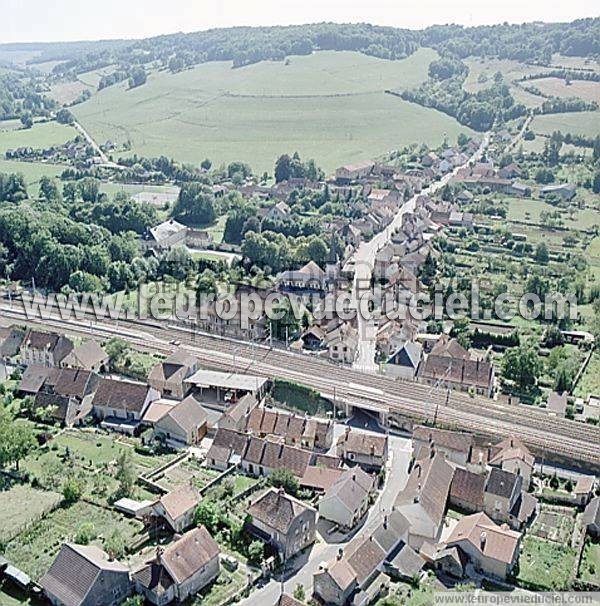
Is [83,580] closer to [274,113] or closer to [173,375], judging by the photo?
[173,375]

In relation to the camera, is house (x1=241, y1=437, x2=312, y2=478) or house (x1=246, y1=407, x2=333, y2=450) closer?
house (x1=241, y1=437, x2=312, y2=478)

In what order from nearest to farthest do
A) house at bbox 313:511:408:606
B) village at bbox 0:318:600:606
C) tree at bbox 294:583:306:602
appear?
house at bbox 313:511:408:606 < tree at bbox 294:583:306:602 < village at bbox 0:318:600:606

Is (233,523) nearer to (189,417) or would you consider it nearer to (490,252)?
(189,417)

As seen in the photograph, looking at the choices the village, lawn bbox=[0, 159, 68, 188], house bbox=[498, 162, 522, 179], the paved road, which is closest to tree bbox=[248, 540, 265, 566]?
the village

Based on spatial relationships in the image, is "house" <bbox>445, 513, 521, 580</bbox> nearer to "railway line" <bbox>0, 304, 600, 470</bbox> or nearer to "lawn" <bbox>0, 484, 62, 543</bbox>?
"railway line" <bbox>0, 304, 600, 470</bbox>

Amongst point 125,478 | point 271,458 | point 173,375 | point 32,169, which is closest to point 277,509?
point 271,458

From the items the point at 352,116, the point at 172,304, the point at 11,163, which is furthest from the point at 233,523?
the point at 352,116

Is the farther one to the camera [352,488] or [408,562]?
[352,488]
